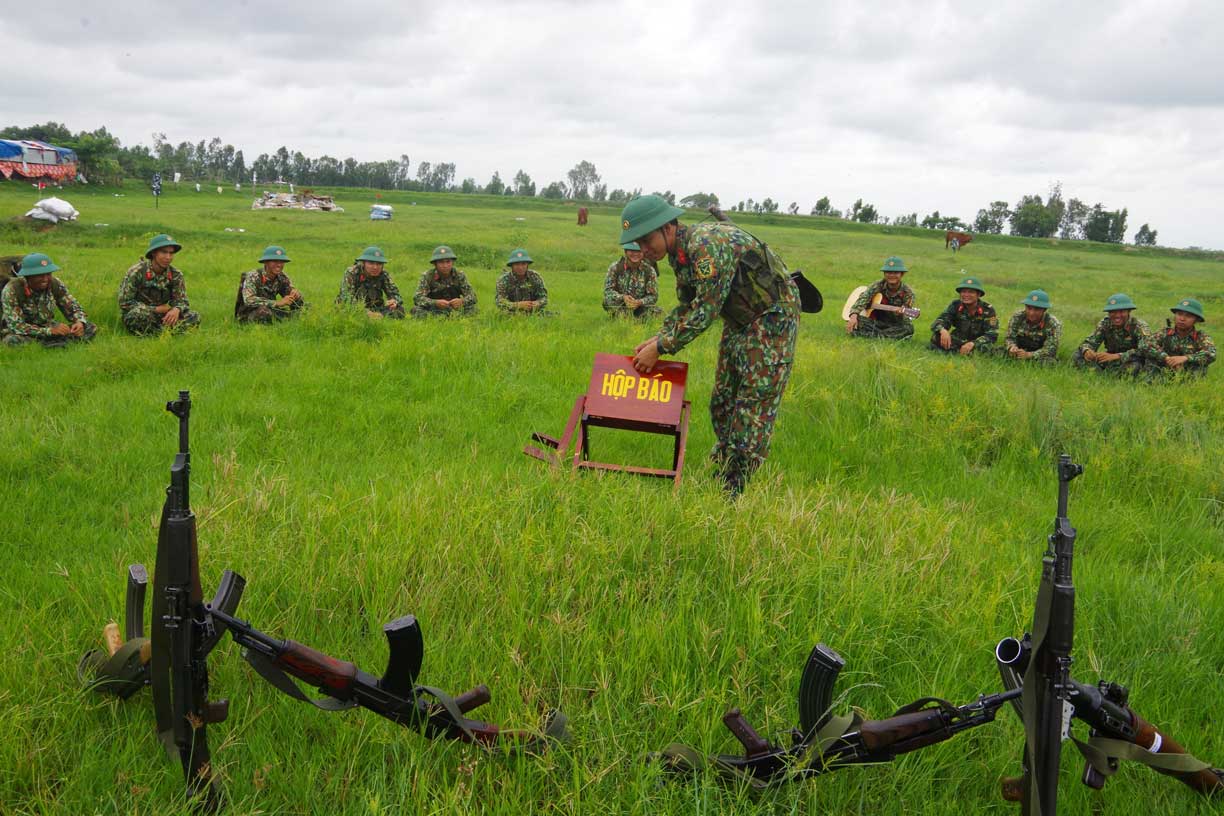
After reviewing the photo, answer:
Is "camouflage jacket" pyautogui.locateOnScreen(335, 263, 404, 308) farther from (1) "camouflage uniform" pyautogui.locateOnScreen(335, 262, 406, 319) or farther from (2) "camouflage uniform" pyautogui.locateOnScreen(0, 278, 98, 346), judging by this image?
(2) "camouflage uniform" pyautogui.locateOnScreen(0, 278, 98, 346)

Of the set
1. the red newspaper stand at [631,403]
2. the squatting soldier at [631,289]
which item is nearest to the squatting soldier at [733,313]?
the red newspaper stand at [631,403]

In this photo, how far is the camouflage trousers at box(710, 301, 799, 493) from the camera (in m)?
5.34

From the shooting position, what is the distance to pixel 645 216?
4945 mm

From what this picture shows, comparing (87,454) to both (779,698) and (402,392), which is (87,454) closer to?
(402,392)

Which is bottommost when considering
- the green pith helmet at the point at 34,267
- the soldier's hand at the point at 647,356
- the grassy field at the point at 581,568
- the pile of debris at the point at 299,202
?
the grassy field at the point at 581,568

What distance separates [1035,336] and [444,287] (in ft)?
30.0

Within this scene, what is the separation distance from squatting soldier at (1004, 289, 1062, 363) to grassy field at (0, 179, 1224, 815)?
288 centimetres

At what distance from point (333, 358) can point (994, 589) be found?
7.12 metres

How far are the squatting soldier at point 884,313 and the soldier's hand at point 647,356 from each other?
327 inches

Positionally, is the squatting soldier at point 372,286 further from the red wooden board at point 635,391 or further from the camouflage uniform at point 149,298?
the red wooden board at point 635,391

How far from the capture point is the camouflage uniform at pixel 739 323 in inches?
197

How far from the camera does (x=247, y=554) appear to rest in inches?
135

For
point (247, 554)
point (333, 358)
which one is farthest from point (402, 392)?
point (247, 554)

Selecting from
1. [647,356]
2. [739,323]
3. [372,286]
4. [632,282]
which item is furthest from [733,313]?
[372,286]
